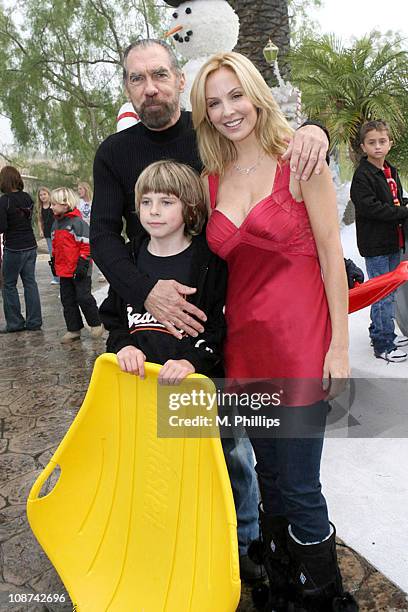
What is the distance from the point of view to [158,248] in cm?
204

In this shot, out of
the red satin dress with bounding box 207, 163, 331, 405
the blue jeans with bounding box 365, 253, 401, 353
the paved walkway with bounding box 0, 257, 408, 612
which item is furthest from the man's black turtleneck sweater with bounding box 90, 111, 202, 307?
the blue jeans with bounding box 365, 253, 401, 353

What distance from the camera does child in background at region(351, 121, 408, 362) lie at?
4672mm

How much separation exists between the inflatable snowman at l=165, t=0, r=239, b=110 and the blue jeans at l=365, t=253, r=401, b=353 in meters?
2.47

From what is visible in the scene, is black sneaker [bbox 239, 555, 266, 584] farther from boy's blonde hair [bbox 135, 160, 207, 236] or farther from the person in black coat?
the person in black coat

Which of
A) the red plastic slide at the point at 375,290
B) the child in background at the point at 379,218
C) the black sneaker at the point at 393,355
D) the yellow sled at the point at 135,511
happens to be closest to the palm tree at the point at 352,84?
the child in background at the point at 379,218

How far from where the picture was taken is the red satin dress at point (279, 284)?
1.81 metres

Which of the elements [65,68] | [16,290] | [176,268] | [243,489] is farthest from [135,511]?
[65,68]

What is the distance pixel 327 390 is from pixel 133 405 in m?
0.63

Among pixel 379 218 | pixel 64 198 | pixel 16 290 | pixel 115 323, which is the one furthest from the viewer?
pixel 16 290

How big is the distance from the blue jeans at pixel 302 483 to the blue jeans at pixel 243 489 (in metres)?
0.32

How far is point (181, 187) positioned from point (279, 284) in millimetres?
448

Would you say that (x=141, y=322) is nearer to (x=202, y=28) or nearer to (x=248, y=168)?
(x=248, y=168)

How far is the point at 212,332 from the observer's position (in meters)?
1.96

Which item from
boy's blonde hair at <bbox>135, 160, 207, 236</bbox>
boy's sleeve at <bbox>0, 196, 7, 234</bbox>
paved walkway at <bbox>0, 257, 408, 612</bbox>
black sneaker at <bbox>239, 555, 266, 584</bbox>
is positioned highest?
boy's blonde hair at <bbox>135, 160, 207, 236</bbox>
